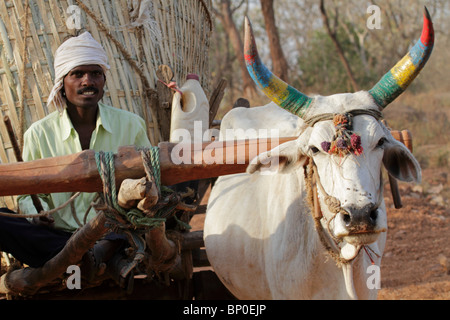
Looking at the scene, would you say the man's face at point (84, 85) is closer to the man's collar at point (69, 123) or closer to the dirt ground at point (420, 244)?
the man's collar at point (69, 123)

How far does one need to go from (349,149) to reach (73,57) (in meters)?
2.04

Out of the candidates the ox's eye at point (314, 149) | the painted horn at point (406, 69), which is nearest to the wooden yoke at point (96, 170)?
the ox's eye at point (314, 149)

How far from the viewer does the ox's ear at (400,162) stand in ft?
9.17

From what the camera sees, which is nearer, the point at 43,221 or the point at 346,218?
the point at 346,218

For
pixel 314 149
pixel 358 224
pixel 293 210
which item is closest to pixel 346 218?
pixel 358 224

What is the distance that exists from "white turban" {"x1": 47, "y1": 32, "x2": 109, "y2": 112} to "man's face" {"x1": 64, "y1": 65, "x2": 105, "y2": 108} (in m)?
0.04

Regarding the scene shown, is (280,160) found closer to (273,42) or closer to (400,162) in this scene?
(400,162)

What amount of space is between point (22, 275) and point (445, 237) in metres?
5.99

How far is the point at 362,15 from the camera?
21547mm

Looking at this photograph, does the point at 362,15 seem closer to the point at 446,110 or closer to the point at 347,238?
the point at 446,110

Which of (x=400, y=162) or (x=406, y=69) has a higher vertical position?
(x=406, y=69)

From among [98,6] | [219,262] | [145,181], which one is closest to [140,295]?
[219,262]

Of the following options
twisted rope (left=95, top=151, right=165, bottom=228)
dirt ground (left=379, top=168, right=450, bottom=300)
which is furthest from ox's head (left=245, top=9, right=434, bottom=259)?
dirt ground (left=379, top=168, right=450, bottom=300)

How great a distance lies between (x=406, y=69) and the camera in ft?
9.07
